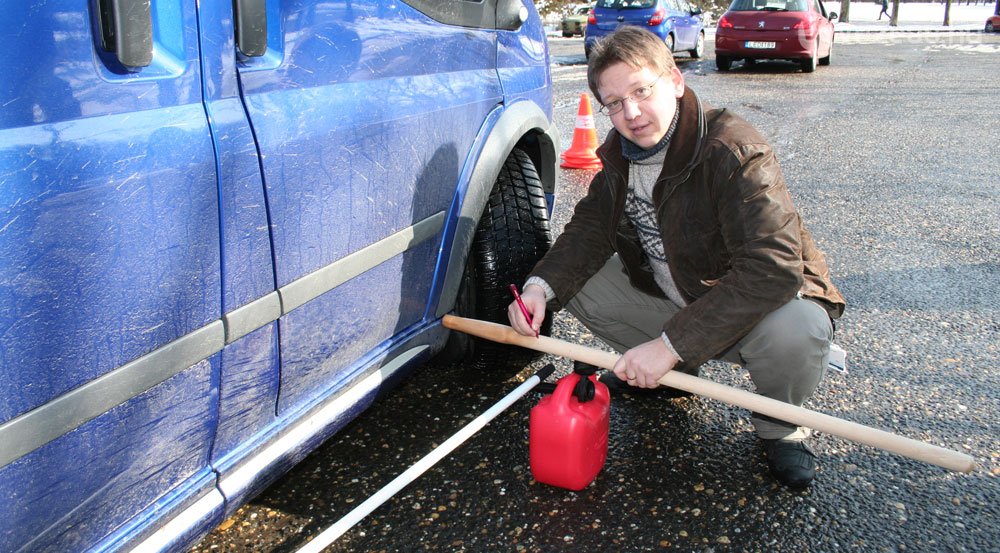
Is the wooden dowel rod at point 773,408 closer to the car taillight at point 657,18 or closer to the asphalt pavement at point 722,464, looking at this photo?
the asphalt pavement at point 722,464

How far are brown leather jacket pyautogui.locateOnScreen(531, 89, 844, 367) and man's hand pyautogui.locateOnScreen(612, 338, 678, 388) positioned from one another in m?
0.03

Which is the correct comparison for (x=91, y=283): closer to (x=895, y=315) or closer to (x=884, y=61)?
(x=895, y=315)

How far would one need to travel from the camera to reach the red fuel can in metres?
2.14

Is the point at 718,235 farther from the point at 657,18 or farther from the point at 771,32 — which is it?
the point at 657,18

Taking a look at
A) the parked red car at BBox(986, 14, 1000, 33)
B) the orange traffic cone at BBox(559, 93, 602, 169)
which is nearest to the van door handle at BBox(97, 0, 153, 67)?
the orange traffic cone at BBox(559, 93, 602, 169)

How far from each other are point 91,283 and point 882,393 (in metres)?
2.43

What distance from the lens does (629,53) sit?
2.15 metres

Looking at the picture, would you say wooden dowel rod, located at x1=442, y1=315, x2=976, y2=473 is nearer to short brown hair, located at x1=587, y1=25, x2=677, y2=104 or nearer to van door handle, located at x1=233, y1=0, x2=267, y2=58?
short brown hair, located at x1=587, y1=25, x2=677, y2=104

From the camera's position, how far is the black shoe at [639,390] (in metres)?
2.74

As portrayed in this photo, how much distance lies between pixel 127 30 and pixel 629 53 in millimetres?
1233

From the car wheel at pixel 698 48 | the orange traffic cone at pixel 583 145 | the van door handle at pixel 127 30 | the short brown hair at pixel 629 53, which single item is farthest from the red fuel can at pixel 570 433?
the car wheel at pixel 698 48

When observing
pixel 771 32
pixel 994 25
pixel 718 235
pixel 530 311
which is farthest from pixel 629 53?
pixel 994 25

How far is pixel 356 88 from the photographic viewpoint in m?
1.88

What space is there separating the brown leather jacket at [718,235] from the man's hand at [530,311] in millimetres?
58
